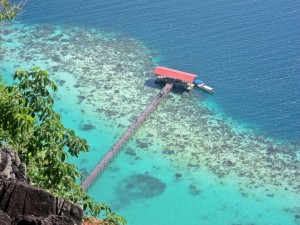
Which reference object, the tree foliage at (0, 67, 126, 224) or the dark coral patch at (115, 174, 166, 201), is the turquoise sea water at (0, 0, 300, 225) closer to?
the dark coral patch at (115, 174, 166, 201)

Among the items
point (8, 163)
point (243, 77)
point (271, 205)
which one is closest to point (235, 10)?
point (243, 77)

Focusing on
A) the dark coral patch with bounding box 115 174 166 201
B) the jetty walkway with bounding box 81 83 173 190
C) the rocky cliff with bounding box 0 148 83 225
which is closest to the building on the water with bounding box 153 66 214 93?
the jetty walkway with bounding box 81 83 173 190

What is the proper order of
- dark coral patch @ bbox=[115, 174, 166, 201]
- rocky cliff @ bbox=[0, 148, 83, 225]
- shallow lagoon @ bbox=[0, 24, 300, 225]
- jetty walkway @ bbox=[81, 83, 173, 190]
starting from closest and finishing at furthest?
1. rocky cliff @ bbox=[0, 148, 83, 225]
2. shallow lagoon @ bbox=[0, 24, 300, 225]
3. dark coral patch @ bbox=[115, 174, 166, 201]
4. jetty walkway @ bbox=[81, 83, 173, 190]

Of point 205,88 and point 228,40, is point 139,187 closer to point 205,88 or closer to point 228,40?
point 205,88

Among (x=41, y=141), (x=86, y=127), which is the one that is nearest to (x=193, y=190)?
(x=86, y=127)

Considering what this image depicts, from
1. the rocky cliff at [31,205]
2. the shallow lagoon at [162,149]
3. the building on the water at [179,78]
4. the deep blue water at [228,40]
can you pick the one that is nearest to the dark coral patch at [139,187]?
the shallow lagoon at [162,149]

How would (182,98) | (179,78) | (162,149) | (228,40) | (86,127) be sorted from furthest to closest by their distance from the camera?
(228,40)
(179,78)
(182,98)
(86,127)
(162,149)

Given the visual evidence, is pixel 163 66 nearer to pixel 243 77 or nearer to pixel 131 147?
pixel 243 77

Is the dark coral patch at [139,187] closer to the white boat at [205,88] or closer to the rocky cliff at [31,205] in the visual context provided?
the white boat at [205,88]
